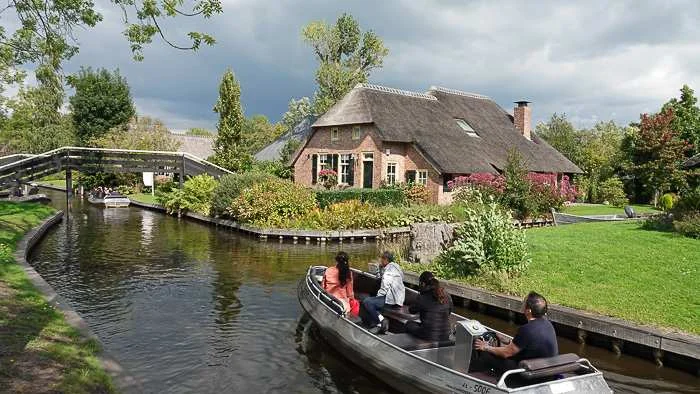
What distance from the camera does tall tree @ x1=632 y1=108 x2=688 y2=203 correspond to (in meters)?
32.6

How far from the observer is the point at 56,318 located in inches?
331

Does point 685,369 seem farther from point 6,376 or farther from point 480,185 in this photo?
point 480,185

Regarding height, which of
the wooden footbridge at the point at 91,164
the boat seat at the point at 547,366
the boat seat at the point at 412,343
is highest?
the wooden footbridge at the point at 91,164

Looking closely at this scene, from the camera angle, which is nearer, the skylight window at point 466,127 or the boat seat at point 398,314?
the boat seat at point 398,314

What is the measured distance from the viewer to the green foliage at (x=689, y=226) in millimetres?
15216

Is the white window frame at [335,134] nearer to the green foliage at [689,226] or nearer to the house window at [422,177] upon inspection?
the house window at [422,177]

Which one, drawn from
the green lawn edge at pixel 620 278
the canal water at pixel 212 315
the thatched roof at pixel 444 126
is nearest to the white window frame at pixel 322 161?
the thatched roof at pixel 444 126

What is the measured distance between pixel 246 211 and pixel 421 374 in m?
17.0

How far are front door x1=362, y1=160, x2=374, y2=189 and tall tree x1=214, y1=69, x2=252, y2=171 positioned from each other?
491 inches

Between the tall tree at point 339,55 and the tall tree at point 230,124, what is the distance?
35.7 feet

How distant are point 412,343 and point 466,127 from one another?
95.2 ft

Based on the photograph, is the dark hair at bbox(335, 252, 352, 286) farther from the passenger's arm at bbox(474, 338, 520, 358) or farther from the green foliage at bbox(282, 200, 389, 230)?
the green foliage at bbox(282, 200, 389, 230)

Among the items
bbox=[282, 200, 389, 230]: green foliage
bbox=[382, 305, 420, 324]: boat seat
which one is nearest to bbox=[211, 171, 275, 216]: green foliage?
bbox=[282, 200, 389, 230]: green foliage

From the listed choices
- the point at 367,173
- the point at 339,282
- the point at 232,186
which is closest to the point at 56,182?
the point at 232,186
